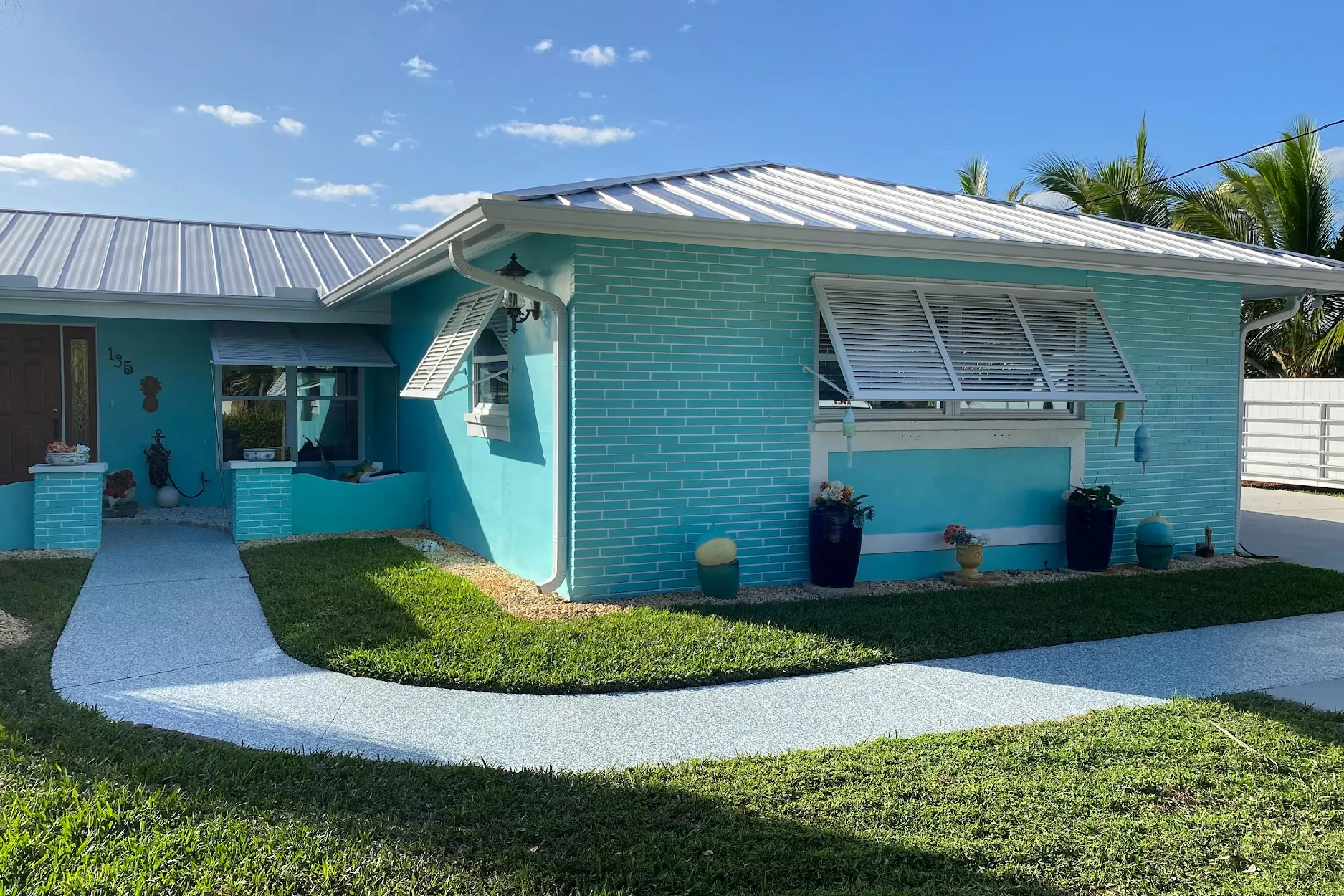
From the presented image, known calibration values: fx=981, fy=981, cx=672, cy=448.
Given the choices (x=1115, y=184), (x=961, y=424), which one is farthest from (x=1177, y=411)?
(x=1115, y=184)

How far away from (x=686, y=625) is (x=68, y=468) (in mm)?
6335

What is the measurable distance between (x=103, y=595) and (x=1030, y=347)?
7.36 m

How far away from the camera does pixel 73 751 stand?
4.01 meters

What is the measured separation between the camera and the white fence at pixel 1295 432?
16141 millimetres

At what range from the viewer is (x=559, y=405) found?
6.89m

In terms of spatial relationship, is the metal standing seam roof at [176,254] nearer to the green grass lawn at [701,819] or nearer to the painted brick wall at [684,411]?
the painted brick wall at [684,411]

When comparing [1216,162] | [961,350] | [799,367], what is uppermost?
[1216,162]

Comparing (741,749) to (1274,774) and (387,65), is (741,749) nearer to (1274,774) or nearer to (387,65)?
(1274,774)

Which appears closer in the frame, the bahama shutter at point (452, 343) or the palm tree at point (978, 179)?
the bahama shutter at point (452, 343)

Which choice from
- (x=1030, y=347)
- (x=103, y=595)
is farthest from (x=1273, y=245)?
(x=103, y=595)

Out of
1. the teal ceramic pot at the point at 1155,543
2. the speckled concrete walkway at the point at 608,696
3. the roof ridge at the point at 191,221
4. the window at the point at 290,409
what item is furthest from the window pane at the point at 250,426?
the teal ceramic pot at the point at 1155,543

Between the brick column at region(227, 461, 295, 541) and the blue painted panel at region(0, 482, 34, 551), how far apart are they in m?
1.73

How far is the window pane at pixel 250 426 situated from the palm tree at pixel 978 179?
1836cm

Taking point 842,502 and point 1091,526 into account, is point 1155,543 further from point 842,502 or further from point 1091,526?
point 842,502
